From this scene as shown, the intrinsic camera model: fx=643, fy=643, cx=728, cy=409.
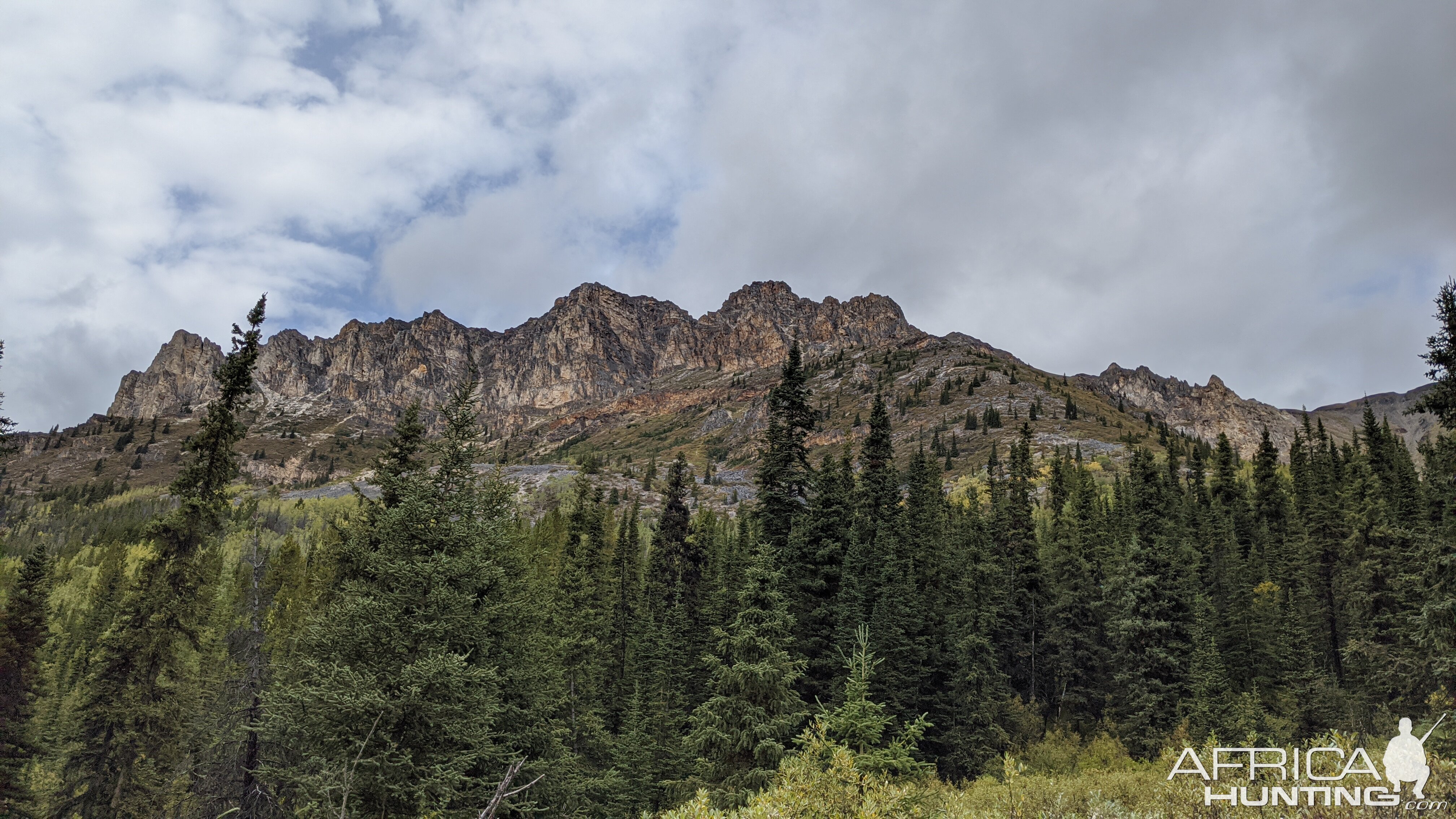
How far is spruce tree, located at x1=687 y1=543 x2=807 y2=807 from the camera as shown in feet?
66.4

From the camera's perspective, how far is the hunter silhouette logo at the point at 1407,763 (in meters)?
8.96

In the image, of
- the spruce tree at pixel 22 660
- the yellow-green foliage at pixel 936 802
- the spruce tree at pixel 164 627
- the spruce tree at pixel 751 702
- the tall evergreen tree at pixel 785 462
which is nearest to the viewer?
the yellow-green foliage at pixel 936 802

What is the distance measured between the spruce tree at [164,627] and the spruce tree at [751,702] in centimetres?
2054

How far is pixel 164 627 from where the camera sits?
25.3 m

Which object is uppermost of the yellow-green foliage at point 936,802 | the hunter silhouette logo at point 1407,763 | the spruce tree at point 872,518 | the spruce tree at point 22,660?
the spruce tree at point 872,518

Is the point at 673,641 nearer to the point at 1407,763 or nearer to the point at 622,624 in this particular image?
→ the point at 622,624

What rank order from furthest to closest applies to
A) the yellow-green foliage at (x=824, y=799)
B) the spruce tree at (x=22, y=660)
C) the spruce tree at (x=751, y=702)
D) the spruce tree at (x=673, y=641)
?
1. the spruce tree at (x=673, y=641)
2. the spruce tree at (x=22, y=660)
3. the spruce tree at (x=751, y=702)
4. the yellow-green foliage at (x=824, y=799)

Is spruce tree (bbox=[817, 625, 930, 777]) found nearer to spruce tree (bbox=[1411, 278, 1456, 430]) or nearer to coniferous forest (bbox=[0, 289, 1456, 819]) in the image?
coniferous forest (bbox=[0, 289, 1456, 819])

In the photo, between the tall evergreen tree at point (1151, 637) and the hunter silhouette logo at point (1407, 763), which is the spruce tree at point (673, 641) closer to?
the tall evergreen tree at point (1151, 637)

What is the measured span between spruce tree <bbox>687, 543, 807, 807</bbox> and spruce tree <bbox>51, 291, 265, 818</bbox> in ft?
67.4

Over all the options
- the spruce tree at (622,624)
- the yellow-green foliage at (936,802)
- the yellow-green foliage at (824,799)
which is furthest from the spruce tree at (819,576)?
the spruce tree at (622,624)

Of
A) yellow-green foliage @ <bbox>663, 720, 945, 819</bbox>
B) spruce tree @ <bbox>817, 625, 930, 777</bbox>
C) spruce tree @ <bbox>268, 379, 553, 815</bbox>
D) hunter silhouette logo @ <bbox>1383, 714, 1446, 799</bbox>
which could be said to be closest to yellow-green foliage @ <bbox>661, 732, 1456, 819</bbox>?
yellow-green foliage @ <bbox>663, 720, 945, 819</bbox>

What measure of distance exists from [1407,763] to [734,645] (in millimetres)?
15629

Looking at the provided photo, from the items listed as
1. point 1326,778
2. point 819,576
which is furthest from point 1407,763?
point 819,576
